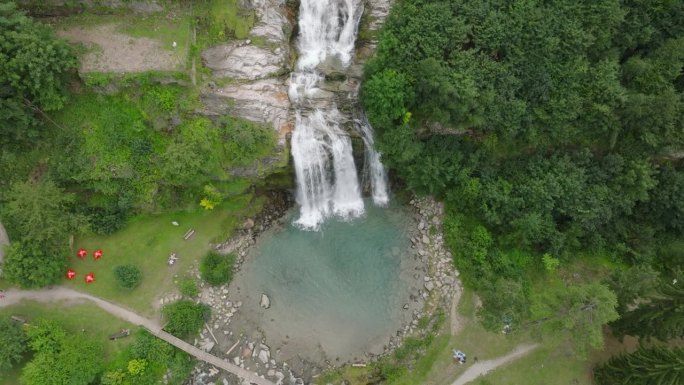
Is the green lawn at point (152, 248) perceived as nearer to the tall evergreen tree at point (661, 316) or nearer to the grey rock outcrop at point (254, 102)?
the grey rock outcrop at point (254, 102)

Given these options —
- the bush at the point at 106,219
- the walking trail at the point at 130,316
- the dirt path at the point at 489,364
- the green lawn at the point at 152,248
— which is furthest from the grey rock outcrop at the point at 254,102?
the dirt path at the point at 489,364

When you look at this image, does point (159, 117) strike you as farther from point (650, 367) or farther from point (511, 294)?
point (650, 367)

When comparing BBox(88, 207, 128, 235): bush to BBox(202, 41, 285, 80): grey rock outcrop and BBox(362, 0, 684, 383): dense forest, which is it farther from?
BBox(362, 0, 684, 383): dense forest

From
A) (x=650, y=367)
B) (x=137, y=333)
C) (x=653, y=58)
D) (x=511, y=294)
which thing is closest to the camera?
(x=650, y=367)

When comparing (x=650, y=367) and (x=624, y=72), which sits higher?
(x=624, y=72)

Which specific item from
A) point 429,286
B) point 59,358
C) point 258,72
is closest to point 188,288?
point 59,358

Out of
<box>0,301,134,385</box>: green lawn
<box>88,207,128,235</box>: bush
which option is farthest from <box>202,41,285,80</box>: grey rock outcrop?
<box>0,301,134,385</box>: green lawn

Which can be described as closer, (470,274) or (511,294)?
(511,294)

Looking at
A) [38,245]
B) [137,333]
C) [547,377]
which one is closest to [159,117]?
[38,245]

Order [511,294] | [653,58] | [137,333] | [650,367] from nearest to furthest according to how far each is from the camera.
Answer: [650,367] → [511,294] → [137,333] → [653,58]
